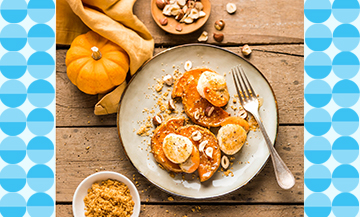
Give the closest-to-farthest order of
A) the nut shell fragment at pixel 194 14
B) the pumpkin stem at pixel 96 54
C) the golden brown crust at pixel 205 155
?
the pumpkin stem at pixel 96 54 < the golden brown crust at pixel 205 155 < the nut shell fragment at pixel 194 14

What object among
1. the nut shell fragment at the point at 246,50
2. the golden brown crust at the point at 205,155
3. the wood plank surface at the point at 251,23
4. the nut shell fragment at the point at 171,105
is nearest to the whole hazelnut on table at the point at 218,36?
the wood plank surface at the point at 251,23

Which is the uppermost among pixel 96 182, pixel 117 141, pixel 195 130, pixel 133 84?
pixel 133 84

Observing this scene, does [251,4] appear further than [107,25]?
Yes

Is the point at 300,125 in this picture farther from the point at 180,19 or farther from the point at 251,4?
the point at 180,19

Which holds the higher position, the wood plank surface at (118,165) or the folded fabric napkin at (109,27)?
the folded fabric napkin at (109,27)

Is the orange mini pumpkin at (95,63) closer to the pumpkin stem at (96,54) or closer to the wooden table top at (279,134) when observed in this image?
the pumpkin stem at (96,54)

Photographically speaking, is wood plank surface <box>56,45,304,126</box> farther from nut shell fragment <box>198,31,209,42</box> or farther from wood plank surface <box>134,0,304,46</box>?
nut shell fragment <box>198,31,209,42</box>

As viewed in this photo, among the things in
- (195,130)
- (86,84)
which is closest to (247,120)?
(195,130)
